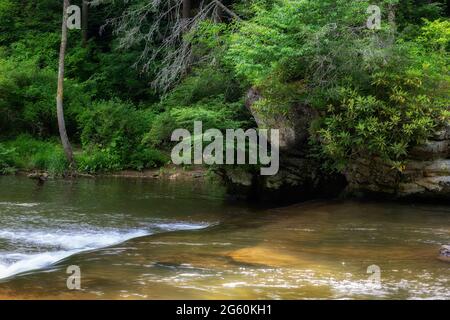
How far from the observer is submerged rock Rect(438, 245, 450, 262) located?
8362 mm

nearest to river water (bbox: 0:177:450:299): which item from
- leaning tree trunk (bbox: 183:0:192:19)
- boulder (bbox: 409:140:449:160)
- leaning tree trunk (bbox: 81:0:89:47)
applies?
boulder (bbox: 409:140:449:160)

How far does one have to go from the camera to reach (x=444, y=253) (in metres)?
8.49

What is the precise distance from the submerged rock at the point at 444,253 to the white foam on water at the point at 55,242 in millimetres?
5066

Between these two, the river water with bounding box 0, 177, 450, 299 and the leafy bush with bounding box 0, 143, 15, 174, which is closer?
the river water with bounding box 0, 177, 450, 299

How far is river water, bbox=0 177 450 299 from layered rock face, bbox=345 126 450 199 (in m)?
0.41

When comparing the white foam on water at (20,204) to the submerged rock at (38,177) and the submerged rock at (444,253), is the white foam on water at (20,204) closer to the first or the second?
the submerged rock at (38,177)

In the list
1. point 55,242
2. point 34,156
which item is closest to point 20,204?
point 55,242

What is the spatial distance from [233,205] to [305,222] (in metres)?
3.59

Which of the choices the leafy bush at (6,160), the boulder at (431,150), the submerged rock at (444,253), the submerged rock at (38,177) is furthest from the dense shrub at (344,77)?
the leafy bush at (6,160)

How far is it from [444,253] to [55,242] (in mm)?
6532

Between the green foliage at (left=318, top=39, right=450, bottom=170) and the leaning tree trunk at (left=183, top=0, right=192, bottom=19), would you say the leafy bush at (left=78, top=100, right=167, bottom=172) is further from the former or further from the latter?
the green foliage at (left=318, top=39, right=450, bottom=170)
